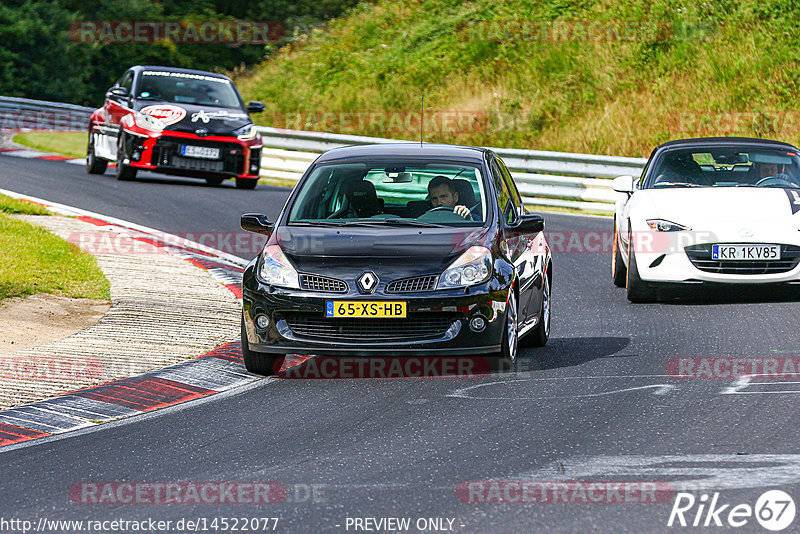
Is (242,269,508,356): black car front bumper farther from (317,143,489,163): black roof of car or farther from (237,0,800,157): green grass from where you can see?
(237,0,800,157): green grass

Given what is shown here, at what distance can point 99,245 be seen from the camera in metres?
15.1

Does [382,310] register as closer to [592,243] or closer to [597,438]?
[597,438]

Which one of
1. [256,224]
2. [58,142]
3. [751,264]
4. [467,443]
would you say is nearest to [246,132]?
[751,264]

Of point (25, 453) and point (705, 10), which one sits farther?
point (705, 10)

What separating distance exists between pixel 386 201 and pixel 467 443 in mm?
3494

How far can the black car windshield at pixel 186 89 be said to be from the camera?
2195cm

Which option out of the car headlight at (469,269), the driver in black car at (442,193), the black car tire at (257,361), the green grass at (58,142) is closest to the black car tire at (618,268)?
the driver in black car at (442,193)

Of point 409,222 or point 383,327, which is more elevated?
point 409,222

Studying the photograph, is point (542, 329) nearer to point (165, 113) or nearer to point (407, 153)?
point (407, 153)

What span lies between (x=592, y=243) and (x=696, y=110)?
10355mm

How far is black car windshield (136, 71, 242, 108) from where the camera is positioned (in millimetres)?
21948

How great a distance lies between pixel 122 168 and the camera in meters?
21.9

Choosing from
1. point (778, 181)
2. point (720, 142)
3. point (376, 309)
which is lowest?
point (376, 309)

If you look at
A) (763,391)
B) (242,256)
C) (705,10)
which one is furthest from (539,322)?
(705,10)
